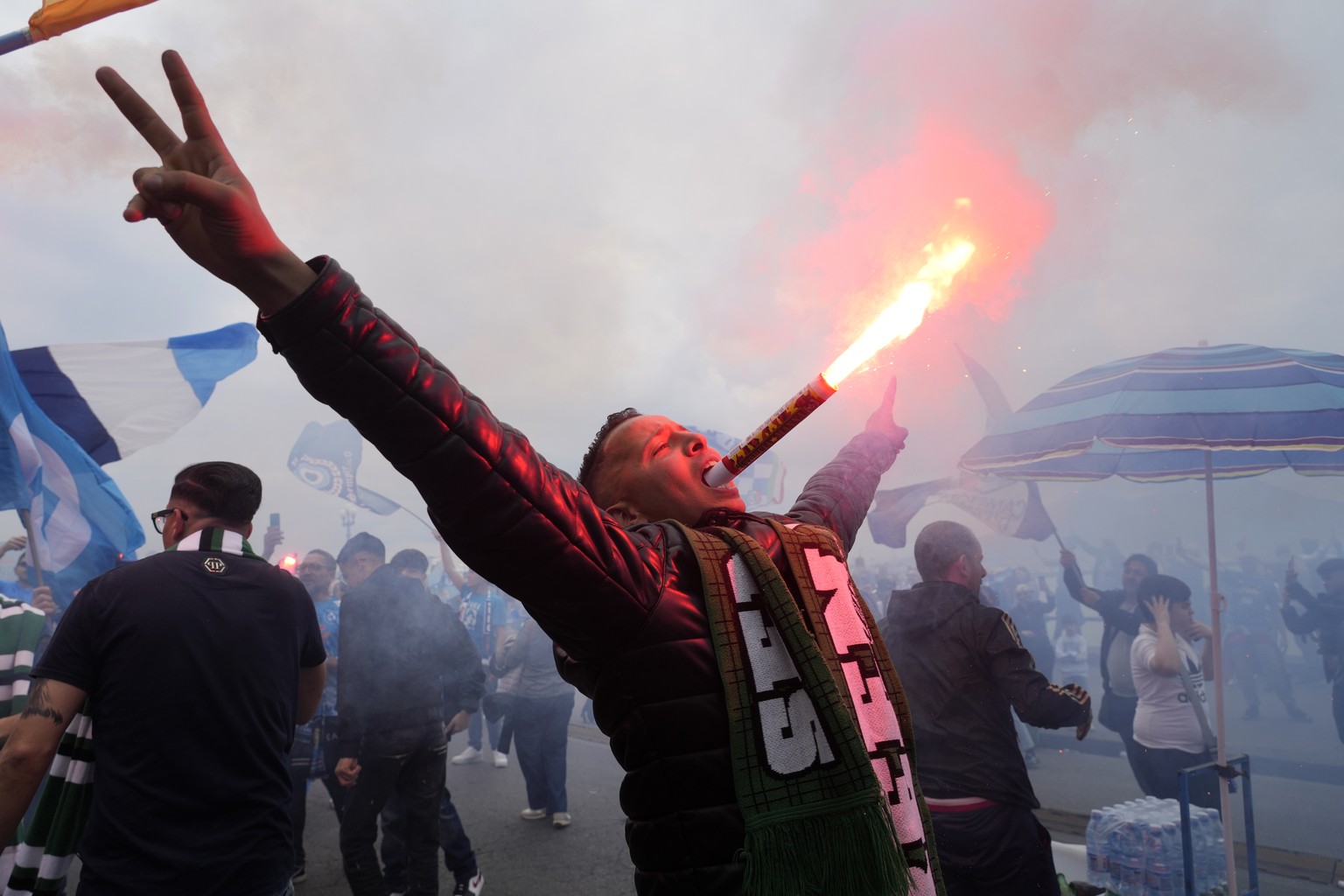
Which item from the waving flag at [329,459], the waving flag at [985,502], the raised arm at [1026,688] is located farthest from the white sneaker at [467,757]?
the raised arm at [1026,688]

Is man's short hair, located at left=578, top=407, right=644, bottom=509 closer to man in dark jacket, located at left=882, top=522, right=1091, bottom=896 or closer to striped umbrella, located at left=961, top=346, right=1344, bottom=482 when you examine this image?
man in dark jacket, located at left=882, top=522, right=1091, bottom=896

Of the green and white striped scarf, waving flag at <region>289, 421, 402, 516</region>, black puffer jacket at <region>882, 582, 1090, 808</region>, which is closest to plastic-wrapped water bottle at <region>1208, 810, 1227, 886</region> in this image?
black puffer jacket at <region>882, 582, 1090, 808</region>

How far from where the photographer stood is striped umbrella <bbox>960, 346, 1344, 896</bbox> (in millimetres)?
4172

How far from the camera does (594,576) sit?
1.28m

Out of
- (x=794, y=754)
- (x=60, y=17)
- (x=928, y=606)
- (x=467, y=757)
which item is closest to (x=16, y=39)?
(x=60, y=17)

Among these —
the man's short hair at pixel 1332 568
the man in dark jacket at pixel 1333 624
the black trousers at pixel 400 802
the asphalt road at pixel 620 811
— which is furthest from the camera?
the man's short hair at pixel 1332 568

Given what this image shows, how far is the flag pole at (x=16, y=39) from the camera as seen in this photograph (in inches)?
129

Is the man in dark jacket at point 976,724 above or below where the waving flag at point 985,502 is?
below

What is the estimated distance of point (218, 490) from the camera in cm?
290

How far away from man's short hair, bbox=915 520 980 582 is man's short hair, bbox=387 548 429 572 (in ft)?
13.1

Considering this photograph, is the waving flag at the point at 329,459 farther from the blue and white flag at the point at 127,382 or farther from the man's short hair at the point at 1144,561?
the man's short hair at the point at 1144,561

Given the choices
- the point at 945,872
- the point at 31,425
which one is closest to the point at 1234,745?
the point at 945,872

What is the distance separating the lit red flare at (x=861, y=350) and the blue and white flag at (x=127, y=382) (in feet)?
23.6

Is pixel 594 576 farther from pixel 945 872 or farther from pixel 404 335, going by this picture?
pixel 945 872
